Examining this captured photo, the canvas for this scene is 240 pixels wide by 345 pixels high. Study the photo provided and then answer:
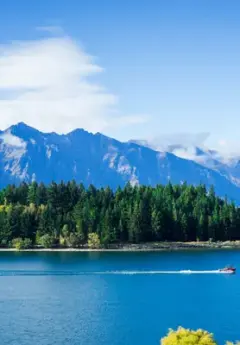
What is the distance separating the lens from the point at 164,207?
579 feet

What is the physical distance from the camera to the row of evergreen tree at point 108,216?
536 ft

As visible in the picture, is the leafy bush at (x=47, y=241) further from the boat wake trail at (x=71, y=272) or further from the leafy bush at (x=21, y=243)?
the boat wake trail at (x=71, y=272)

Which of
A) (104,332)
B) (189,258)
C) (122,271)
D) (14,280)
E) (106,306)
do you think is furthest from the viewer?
(189,258)

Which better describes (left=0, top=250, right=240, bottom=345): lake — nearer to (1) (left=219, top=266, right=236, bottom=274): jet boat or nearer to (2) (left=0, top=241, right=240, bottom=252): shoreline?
(1) (left=219, top=266, right=236, bottom=274): jet boat

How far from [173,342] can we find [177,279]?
70.2 m

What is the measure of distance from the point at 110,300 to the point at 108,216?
7296 centimetres

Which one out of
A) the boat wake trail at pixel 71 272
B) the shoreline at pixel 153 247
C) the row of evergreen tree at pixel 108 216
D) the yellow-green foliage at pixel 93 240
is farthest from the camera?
the row of evergreen tree at pixel 108 216

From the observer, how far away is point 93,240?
15912 cm

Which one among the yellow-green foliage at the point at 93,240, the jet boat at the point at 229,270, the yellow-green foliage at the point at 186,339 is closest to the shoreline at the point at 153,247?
the yellow-green foliage at the point at 93,240

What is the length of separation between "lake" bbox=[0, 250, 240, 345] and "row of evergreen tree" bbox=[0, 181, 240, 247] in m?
22.1

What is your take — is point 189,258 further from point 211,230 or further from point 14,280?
point 14,280

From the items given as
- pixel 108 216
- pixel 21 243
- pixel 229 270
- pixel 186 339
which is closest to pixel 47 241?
pixel 21 243

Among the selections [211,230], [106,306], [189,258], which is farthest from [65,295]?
[211,230]

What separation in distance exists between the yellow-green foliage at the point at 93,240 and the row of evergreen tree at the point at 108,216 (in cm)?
54
